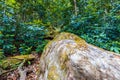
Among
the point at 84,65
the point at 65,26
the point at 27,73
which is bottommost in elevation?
the point at 27,73

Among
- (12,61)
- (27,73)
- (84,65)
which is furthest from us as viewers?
(12,61)

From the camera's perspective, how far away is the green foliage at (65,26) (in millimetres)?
7105

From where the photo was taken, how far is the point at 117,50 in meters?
6.35

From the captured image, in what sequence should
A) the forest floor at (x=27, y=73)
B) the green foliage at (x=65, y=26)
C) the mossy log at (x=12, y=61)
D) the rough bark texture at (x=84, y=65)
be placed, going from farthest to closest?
the green foliage at (x=65, y=26) < the mossy log at (x=12, y=61) < the forest floor at (x=27, y=73) < the rough bark texture at (x=84, y=65)

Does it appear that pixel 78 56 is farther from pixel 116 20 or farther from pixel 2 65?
pixel 116 20

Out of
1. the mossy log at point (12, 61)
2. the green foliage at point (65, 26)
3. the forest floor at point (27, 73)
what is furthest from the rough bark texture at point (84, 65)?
the green foliage at point (65, 26)

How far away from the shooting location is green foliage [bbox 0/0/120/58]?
23.3 feet

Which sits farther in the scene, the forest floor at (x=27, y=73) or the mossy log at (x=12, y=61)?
the mossy log at (x=12, y=61)

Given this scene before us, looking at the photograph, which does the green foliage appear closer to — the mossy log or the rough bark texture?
the mossy log

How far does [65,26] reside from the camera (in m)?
8.22

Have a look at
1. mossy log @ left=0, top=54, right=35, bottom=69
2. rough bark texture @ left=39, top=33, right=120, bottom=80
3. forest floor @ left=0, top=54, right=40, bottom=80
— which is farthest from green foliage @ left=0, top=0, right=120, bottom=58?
rough bark texture @ left=39, top=33, right=120, bottom=80

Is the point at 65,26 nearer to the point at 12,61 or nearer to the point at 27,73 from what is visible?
the point at 12,61

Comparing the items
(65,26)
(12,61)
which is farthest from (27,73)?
(65,26)

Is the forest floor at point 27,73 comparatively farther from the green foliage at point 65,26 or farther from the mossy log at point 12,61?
the green foliage at point 65,26
